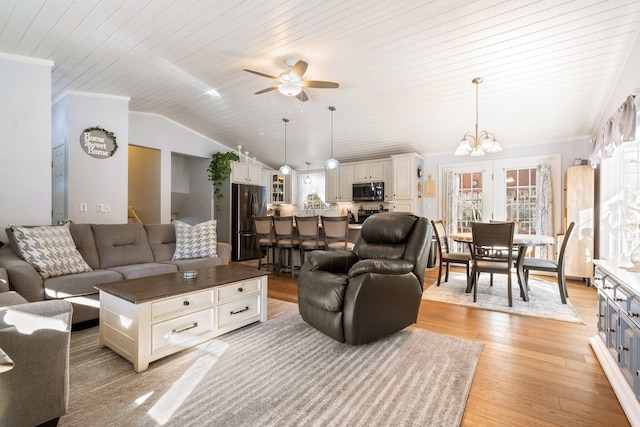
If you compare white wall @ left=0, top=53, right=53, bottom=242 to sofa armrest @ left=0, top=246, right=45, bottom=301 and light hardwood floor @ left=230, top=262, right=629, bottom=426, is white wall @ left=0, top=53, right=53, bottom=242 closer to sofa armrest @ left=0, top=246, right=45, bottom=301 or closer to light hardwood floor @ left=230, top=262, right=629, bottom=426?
sofa armrest @ left=0, top=246, right=45, bottom=301

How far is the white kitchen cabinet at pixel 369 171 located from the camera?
6750 mm

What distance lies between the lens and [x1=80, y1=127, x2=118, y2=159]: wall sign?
14.1ft

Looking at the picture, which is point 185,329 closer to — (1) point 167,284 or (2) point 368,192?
(1) point 167,284

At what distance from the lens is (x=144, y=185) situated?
636 cm

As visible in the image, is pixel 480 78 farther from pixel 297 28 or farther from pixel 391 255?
pixel 391 255

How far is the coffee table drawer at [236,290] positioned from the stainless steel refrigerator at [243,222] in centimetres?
378

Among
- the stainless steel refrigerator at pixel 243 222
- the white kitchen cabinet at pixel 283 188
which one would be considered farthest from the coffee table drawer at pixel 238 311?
the white kitchen cabinet at pixel 283 188

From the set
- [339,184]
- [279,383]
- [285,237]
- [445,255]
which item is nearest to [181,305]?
[279,383]

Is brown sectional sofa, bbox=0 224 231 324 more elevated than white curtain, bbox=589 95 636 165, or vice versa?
white curtain, bbox=589 95 636 165

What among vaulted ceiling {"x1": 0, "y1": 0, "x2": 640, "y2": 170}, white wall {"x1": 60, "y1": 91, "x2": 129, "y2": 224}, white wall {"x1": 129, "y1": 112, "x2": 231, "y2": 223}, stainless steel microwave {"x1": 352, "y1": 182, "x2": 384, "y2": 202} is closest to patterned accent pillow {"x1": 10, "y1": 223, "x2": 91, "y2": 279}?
white wall {"x1": 60, "y1": 91, "x2": 129, "y2": 224}

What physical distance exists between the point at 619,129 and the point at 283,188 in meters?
6.58

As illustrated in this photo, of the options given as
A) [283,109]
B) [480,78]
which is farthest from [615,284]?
[283,109]

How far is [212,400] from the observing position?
5.48 ft

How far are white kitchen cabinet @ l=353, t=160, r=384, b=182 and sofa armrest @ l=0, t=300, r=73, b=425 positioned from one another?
603 cm
